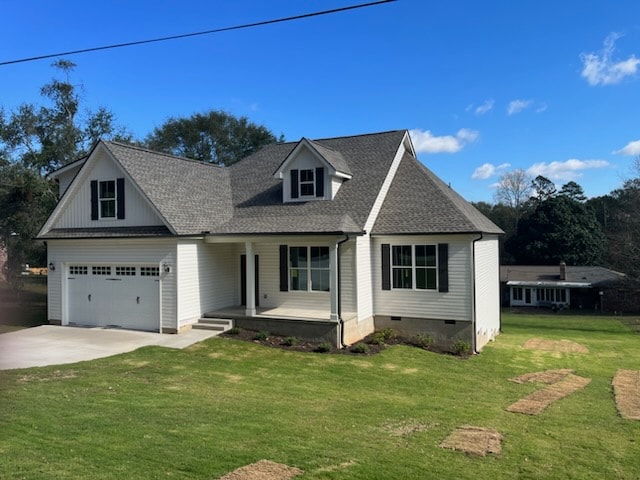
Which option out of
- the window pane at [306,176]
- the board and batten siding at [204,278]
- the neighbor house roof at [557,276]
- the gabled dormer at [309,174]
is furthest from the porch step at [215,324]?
the neighbor house roof at [557,276]

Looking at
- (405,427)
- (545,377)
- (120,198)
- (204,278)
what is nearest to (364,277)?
(204,278)

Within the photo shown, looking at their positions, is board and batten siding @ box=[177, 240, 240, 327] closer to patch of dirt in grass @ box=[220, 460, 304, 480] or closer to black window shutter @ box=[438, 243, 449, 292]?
black window shutter @ box=[438, 243, 449, 292]

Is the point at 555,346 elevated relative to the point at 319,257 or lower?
lower

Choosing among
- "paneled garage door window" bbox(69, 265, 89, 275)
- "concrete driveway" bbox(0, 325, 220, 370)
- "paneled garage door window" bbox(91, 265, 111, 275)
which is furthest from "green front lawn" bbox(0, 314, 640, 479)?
"paneled garage door window" bbox(69, 265, 89, 275)

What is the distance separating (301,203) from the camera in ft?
61.8

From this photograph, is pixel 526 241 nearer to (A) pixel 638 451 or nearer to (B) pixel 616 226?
(B) pixel 616 226

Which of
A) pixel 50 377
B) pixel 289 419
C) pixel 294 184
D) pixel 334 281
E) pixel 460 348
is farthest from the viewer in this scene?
pixel 294 184

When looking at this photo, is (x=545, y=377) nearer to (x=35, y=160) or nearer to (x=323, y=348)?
(x=323, y=348)

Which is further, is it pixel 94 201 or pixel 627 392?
pixel 94 201

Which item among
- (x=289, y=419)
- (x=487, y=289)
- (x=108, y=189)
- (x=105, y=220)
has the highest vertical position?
(x=108, y=189)

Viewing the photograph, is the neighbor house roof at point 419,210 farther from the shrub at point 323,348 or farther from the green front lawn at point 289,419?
the shrub at point 323,348

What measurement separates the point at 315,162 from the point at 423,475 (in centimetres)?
1403

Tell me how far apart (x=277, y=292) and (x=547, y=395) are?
9.58m

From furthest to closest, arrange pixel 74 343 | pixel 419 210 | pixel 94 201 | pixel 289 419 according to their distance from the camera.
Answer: pixel 419 210
pixel 94 201
pixel 74 343
pixel 289 419
